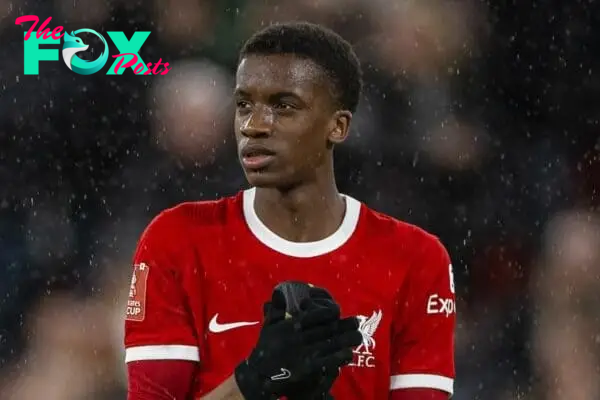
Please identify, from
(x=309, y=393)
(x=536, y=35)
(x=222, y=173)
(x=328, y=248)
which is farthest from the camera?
(x=536, y=35)

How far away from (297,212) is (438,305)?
16.2 inches

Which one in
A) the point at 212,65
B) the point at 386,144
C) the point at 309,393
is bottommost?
the point at 309,393

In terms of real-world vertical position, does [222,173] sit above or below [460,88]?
below

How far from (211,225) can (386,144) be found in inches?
86.4

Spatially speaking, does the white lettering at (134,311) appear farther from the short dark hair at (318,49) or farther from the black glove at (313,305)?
the short dark hair at (318,49)

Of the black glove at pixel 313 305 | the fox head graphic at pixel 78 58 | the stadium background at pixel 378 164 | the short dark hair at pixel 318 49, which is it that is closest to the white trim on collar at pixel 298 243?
the short dark hair at pixel 318 49

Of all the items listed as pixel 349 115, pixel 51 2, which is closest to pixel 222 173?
pixel 51 2

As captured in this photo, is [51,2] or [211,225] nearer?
[211,225]

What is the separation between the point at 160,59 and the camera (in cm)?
493

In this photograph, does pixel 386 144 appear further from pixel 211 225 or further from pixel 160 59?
pixel 211 225

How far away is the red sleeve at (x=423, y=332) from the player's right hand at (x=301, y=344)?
46 cm

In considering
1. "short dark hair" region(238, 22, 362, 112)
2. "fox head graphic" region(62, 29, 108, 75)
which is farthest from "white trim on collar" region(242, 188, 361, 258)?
"fox head graphic" region(62, 29, 108, 75)

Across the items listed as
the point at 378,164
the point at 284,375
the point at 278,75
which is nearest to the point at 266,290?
the point at 284,375

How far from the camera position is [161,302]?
2.64 meters
